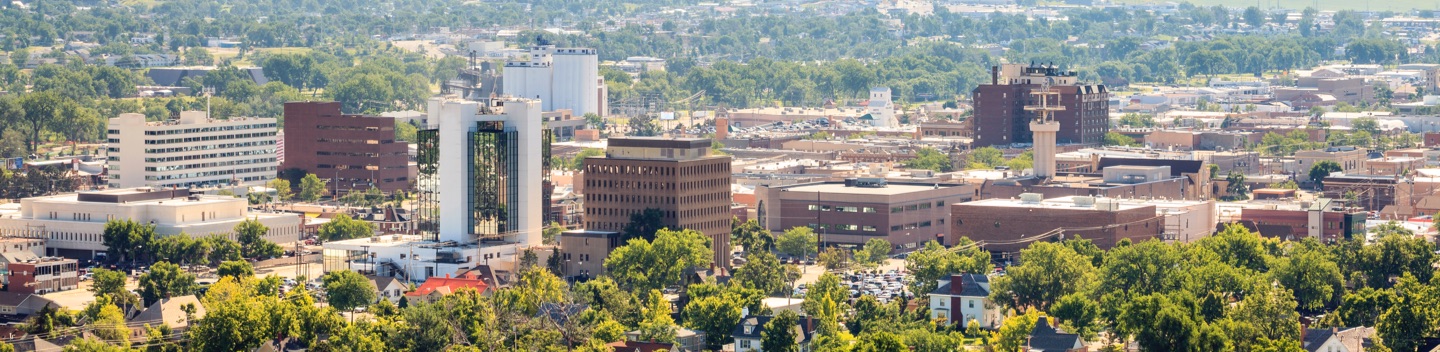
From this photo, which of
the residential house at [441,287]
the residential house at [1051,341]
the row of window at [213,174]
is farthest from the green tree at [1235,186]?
the residential house at [1051,341]

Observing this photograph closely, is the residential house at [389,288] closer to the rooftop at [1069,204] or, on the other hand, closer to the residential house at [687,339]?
the residential house at [687,339]

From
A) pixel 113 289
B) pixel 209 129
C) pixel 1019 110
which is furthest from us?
pixel 1019 110

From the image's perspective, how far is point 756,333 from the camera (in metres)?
83.7

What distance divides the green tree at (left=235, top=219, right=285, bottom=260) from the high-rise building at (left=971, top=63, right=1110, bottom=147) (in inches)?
2557

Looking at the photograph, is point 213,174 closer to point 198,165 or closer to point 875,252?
point 198,165

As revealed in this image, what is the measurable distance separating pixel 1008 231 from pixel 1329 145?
6814 cm

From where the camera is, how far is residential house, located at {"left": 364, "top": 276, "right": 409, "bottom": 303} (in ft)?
320

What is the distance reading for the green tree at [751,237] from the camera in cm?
11200

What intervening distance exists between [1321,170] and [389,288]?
231ft

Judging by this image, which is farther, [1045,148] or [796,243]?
[1045,148]

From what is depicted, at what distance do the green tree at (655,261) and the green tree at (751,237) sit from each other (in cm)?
1045

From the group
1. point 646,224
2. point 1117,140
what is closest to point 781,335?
point 646,224

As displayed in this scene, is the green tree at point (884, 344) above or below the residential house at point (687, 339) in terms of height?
above

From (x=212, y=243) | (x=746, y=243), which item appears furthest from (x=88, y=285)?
(x=746, y=243)
